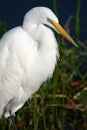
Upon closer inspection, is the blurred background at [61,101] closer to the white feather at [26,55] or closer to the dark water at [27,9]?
the white feather at [26,55]

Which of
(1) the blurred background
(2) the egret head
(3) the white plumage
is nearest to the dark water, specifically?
(1) the blurred background

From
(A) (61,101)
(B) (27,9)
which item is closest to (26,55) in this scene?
(A) (61,101)

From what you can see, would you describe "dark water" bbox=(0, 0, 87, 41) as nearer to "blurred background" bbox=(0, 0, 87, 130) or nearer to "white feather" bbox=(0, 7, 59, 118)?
"blurred background" bbox=(0, 0, 87, 130)

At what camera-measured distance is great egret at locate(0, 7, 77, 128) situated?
3.84 metres

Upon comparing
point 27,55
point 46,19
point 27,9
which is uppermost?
point 46,19

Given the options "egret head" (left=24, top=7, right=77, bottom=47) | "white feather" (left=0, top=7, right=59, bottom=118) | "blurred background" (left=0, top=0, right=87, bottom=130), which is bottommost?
"blurred background" (left=0, top=0, right=87, bottom=130)

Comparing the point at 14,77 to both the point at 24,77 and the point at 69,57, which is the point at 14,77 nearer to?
the point at 24,77

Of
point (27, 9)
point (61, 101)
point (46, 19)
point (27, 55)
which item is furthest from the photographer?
point (27, 9)

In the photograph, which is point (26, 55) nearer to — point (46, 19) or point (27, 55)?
point (27, 55)

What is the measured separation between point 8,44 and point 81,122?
132cm

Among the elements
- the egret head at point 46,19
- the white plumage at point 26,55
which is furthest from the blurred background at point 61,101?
the egret head at point 46,19

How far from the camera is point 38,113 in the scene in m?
4.51

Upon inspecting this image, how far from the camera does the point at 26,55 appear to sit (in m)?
3.90

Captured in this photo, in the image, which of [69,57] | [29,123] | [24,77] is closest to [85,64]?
[69,57]
